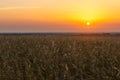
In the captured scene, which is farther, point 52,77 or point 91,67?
point 91,67

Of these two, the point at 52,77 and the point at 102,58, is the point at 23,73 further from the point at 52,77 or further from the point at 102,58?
the point at 102,58

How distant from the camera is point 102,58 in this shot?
9039 millimetres

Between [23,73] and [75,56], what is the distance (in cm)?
248

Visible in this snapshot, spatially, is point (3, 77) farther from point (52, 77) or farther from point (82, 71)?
point (82, 71)

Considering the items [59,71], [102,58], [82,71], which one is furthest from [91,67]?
[102,58]

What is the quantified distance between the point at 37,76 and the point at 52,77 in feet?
1.05

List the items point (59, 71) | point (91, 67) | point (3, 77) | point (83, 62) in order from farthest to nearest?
point (83, 62) → point (91, 67) → point (59, 71) → point (3, 77)

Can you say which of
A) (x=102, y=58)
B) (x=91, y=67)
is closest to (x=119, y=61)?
(x=102, y=58)

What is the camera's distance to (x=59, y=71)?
721 cm

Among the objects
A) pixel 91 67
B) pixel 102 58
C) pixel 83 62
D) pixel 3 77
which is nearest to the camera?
pixel 3 77

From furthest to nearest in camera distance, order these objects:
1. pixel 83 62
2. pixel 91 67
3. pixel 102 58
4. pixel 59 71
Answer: pixel 102 58, pixel 83 62, pixel 91 67, pixel 59 71

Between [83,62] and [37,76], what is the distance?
6.58ft

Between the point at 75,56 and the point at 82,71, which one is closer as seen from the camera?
the point at 82,71

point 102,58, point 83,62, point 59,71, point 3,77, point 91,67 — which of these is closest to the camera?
point 3,77
